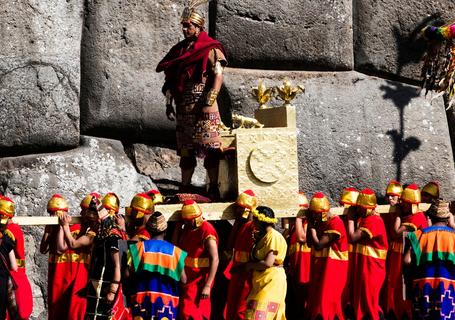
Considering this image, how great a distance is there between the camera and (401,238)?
12.6m

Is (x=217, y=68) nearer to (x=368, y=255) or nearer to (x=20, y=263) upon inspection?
(x=368, y=255)

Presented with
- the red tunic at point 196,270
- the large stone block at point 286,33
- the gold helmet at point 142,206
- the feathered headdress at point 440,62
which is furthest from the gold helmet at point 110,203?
the feathered headdress at point 440,62

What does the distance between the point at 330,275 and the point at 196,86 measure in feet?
6.70

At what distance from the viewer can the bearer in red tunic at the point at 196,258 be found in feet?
37.8

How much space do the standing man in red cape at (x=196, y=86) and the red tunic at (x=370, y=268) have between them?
1546mm

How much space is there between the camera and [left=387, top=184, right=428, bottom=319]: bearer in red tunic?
492 inches

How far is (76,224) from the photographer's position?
1212 centimetres

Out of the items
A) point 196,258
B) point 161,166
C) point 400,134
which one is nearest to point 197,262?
point 196,258

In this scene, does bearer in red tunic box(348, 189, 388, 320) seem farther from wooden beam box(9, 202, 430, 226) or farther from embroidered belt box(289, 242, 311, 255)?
embroidered belt box(289, 242, 311, 255)

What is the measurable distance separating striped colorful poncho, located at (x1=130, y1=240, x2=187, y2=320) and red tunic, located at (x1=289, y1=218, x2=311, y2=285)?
2.55m

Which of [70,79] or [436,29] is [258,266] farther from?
[436,29]

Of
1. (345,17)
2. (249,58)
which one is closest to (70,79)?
(249,58)

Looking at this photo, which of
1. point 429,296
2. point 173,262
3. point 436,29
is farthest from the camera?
point 436,29

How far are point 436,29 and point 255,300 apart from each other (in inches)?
218
